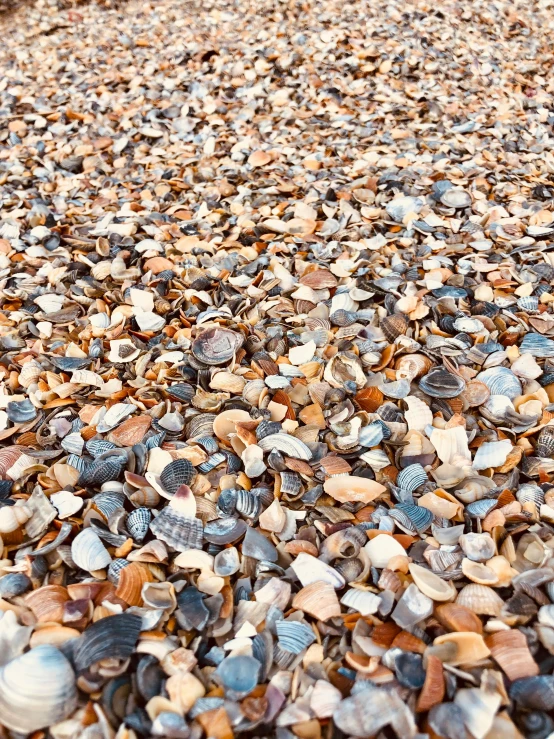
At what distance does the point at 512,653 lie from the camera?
93 cm

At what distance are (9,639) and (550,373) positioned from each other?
52.8 inches

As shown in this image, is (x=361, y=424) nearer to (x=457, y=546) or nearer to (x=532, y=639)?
(x=457, y=546)

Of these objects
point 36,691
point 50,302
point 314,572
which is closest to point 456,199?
point 50,302

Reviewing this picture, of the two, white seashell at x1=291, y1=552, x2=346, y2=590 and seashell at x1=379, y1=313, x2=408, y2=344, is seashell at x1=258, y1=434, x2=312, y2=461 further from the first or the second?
seashell at x1=379, y1=313, x2=408, y2=344

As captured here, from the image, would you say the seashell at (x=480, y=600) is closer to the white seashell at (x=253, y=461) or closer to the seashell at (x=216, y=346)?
the white seashell at (x=253, y=461)

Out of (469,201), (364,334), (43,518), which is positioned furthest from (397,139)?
(43,518)

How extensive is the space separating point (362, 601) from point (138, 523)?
0.46 m

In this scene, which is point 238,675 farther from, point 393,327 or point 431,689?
point 393,327

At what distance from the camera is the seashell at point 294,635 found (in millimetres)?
967

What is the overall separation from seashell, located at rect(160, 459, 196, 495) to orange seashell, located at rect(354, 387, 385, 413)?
1.46 ft

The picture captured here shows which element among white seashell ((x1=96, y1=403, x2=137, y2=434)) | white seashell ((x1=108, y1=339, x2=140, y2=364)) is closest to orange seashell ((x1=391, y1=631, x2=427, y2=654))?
white seashell ((x1=96, y1=403, x2=137, y2=434))

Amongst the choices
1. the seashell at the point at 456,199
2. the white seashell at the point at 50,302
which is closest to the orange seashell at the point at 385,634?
the white seashell at the point at 50,302

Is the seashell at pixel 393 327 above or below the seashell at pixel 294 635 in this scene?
above

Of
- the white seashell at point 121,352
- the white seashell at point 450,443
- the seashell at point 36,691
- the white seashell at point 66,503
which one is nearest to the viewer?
the seashell at point 36,691
